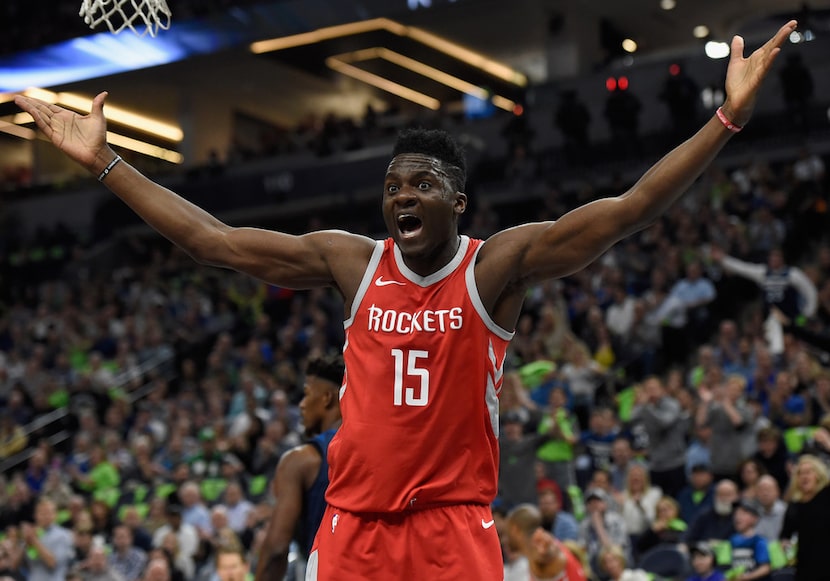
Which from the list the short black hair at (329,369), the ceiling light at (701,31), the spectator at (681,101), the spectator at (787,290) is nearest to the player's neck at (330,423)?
the short black hair at (329,369)

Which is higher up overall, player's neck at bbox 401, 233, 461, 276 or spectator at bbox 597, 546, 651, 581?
player's neck at bbox 401, 233, 461, 276

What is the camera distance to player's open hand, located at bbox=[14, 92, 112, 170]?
14.1 feet

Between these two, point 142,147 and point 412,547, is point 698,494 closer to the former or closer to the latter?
point 412,547

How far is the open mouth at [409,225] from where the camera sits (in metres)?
4.02

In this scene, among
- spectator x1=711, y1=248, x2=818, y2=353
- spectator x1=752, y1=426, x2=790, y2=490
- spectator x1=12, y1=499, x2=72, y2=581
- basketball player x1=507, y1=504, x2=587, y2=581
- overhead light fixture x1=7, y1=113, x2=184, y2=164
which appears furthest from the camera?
overhead light fixture x1=7, y1=113, x2=184, y2=164

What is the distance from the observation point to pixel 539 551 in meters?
7.64

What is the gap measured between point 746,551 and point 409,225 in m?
6.27

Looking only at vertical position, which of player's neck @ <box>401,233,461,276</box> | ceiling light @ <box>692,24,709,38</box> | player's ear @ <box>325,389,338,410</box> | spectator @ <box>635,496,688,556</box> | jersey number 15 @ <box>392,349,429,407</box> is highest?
ceiling light @ <box>692,24,709,38</box>

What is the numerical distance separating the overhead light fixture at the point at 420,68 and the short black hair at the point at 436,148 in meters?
23.6

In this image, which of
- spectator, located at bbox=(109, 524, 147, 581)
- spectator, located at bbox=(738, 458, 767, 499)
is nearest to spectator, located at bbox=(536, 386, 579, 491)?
spectator, located at bbox=(738, 458, 767, 499)

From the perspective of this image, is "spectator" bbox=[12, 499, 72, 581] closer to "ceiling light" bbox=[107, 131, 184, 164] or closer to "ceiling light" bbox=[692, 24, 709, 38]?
"ceiling light" bbox=[107, 131, 184, 164]

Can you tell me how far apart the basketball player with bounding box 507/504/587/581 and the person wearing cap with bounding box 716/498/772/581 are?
2.02m

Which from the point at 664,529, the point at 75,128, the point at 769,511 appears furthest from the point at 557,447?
the point at 75,128

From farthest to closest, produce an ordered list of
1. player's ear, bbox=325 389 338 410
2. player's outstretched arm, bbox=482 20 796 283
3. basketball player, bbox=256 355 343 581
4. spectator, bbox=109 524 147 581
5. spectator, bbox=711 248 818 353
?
spectator, bbox=711 248 818 353 < spectator, bbox=109 524 147 581 < player's ear, bbox=325 389 338 410 < basketball player, bbox=256 355 343 581 < player's outstretched arm, bbox=482 20 796 283
